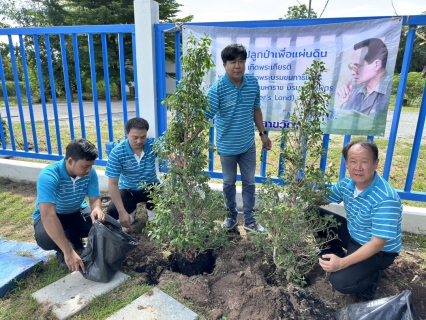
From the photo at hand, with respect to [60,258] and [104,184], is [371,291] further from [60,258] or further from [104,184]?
[104,184]

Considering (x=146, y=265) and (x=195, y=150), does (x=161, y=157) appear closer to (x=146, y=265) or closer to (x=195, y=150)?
(x=195, y=150)

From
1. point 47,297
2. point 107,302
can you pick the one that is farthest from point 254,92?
point 47,297

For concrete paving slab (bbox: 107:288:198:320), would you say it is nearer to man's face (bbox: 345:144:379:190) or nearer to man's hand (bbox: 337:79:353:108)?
man's face (bbox: 345:144:379:190)

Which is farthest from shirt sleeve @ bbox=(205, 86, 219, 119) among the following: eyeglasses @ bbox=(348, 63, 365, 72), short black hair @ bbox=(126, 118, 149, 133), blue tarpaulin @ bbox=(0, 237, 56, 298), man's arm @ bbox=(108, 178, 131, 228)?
blue tarpaulin @ bbox=(0, 237, 56, 298)

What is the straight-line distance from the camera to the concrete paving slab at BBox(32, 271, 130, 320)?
2172mm

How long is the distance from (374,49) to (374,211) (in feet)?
5.87

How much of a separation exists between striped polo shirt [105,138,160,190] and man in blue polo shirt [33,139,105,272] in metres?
0.32

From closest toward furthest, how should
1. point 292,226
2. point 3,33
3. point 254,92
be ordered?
1. point 292,226
2. point 254,92
3. point 3,33

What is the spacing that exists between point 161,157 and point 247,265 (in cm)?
119

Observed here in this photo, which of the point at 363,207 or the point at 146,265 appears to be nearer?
the point at 363,207

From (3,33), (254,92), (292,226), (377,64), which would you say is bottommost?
(292,226)

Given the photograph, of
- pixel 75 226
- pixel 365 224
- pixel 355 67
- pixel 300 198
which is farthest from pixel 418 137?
pixel 75 226

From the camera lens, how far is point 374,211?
81.6 inches

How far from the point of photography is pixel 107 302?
2258 millimetres
